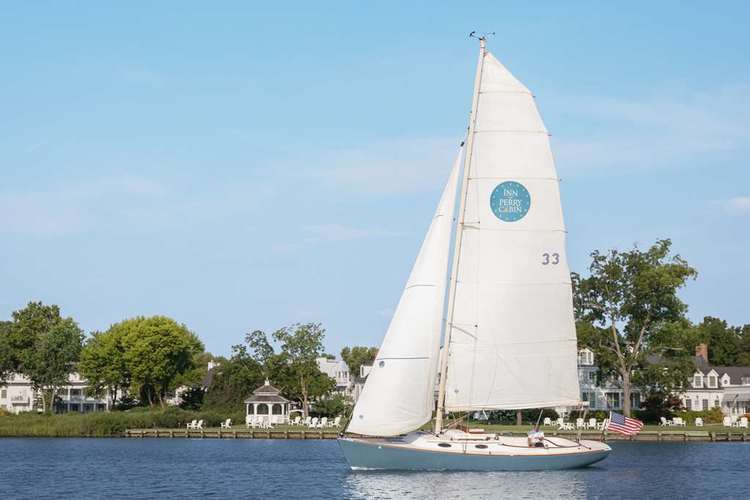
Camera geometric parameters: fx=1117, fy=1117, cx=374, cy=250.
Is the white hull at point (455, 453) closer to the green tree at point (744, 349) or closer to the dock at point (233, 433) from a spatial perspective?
the dock at point (233, 433)

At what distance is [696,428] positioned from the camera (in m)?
87.5

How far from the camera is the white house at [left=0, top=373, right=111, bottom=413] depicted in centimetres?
14112

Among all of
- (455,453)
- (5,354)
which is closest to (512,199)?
(455,453)

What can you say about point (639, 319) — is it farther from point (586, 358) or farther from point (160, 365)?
point (160, 365)

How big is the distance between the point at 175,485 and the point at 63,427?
48586mm

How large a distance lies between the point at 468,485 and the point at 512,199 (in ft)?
37.6

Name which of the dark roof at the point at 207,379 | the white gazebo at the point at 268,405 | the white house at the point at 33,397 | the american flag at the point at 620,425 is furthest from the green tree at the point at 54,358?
the american flag at the point at 620,425

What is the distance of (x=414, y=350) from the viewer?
4416cm

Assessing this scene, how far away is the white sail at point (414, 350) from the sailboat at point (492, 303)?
0.05m

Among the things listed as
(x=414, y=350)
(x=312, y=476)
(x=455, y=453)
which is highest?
(x=414, y=350)

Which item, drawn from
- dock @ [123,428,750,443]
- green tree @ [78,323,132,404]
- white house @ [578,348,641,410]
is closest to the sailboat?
dock @ [123,428,750,443]

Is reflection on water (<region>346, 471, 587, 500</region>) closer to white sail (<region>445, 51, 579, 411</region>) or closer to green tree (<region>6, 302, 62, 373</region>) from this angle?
white sail (<region>445, 51, 579, 411</region>)

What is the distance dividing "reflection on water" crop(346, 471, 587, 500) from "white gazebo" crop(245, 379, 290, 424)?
5855cm

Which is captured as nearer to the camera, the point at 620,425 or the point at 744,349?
the point at 620,425
